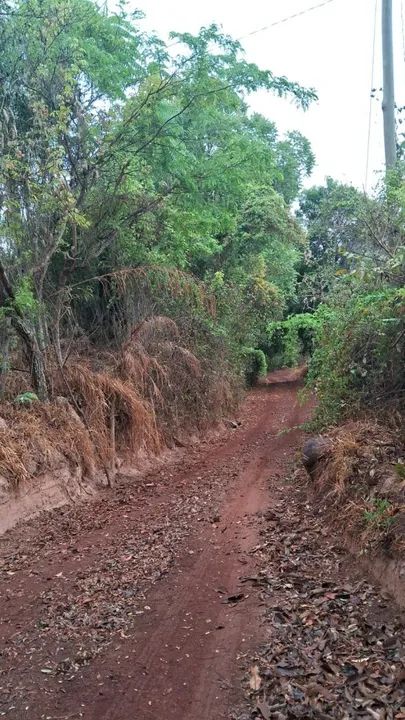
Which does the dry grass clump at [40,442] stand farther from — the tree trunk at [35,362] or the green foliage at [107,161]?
the green foliage at [107,161]

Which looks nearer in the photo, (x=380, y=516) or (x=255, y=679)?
(x=255, y=679)

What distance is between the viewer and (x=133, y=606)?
4188 millimetres

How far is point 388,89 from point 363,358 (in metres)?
5.80

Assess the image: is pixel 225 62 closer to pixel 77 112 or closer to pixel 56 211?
pixel 77 112

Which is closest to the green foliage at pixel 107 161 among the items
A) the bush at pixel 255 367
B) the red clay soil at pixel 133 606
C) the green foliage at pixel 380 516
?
the red clay soil at pixel 133 606

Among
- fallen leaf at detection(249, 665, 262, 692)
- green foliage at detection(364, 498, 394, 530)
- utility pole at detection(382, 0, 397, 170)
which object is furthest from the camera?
utility pole at detection(382, 0, 397, 170)

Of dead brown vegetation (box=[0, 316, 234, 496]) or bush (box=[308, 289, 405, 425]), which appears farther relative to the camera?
dead brown vegetation (box=[0, 316, 234, 496])

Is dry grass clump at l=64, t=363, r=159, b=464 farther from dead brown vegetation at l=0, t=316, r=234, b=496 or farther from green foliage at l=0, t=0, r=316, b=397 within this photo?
Answer: green foliage at l=0, t=0, r=316, b=397

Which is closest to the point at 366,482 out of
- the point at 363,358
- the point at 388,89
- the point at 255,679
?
the point at 363,358

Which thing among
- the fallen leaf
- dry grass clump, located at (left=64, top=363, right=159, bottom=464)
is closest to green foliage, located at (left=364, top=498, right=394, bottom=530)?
the fallen leaf

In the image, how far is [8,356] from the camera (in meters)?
7.85

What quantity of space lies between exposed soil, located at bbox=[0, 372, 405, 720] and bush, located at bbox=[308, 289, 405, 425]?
1.35 m

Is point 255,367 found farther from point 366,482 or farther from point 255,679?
point 255,679

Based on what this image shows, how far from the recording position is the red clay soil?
3.13m
